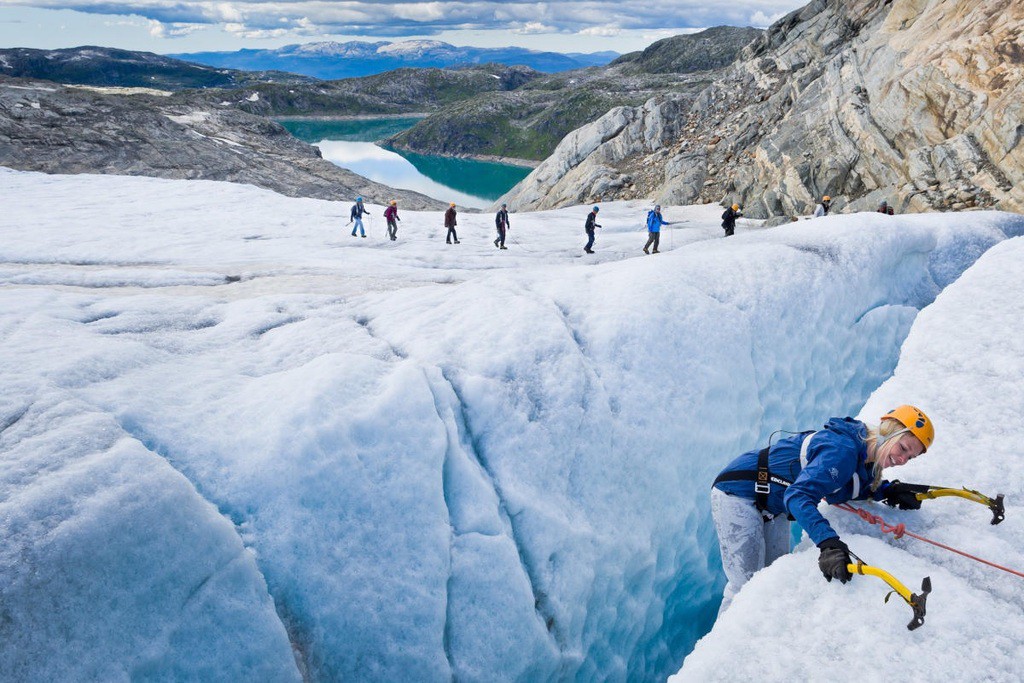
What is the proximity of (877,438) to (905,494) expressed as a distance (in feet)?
2.90

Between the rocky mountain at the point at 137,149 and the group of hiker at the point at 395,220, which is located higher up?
the rocky mountain at the point at 137,149

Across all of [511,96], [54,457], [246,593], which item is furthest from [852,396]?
[511,96]

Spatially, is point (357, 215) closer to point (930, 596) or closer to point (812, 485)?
point (812, 485)

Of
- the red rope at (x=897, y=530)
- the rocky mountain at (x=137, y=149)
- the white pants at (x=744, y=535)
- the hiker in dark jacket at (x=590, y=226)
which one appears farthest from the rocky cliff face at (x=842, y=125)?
the red rope at (x=897, y=530)

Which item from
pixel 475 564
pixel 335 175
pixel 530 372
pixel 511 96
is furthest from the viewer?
pixel 511 96

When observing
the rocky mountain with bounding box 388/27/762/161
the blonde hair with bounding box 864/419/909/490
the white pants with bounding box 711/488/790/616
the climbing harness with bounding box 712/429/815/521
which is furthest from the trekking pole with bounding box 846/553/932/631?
the rocky mountain with bounding box 388/27/762/161

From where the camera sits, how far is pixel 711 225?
115 ft

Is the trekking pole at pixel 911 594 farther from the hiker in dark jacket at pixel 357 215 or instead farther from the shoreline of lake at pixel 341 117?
the shoreline of lake at pixel 341 117

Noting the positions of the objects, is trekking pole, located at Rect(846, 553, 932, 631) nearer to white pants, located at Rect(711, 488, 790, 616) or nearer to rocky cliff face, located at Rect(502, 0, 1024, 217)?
white pants, located at Rect(711, 488, 790, 616)

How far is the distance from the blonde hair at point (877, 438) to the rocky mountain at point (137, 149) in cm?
4585

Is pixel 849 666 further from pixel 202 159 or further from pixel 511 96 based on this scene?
pixel 511 96

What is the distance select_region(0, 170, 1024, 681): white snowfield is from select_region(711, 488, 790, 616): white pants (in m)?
0.71

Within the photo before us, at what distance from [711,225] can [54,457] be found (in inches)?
1365

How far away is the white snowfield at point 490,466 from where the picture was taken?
493 centimetres
